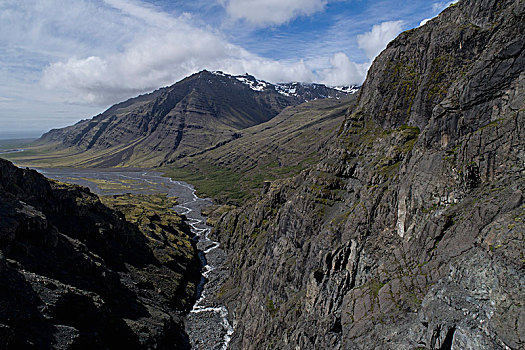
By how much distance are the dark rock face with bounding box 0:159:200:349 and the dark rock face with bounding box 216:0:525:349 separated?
27196 millimetres

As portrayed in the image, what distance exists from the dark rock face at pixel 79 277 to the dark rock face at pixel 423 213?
89.2 ft

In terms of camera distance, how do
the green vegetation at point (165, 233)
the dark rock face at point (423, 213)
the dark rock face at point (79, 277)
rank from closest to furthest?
the dark rock face at point (423, 213) → the dark rock face at point (79, 277) → the green vegetation at point (165, 233)

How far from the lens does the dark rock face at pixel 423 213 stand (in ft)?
72.9

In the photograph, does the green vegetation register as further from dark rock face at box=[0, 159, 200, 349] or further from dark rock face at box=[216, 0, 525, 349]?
dark rock face at box=[216, 0, 525, 349]

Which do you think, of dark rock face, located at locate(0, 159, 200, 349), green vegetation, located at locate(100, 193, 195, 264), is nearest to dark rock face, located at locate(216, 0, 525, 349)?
dark rock face, located at locate(0, 159, 200, 349)

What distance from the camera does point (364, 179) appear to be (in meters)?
53.9

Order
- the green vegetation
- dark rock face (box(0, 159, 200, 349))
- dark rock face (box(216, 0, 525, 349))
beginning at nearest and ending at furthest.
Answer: dark rock face (box(216, 0, 525, 349)), dark rock face (box(0, 159, 200, 349)), the green vegetation

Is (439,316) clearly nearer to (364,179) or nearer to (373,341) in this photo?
(373,341)

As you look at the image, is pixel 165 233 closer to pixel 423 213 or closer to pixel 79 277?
pixel 79 277

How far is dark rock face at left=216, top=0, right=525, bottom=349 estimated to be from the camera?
22234 mm

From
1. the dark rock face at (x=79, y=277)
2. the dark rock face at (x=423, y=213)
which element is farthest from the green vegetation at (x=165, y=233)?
the dark rock face at (x=423, y=213)

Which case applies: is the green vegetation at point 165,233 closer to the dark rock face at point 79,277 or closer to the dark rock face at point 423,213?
the dark rock face at point 79,277

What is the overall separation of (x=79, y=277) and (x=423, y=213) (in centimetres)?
6528

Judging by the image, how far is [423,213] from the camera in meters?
32.6
